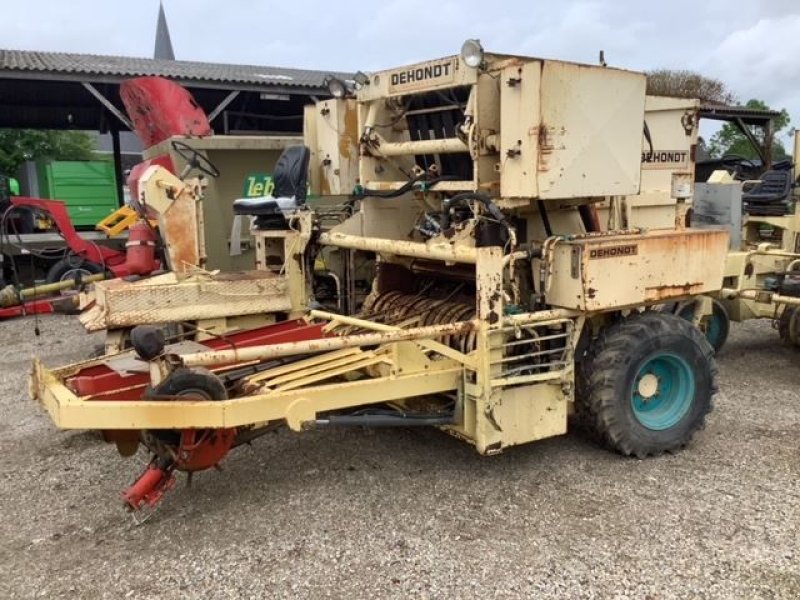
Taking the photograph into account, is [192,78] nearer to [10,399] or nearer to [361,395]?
[10,399]

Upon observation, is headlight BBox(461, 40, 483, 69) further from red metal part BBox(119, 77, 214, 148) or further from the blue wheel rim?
red metal part BBox(119, 77, 214, 148)

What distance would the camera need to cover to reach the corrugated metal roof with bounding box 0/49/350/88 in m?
11.6

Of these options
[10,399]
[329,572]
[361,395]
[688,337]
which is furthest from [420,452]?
[10,399]

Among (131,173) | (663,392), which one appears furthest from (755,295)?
(131,173)

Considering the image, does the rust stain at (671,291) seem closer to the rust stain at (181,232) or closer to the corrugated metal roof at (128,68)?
the rust stain at (181,232)

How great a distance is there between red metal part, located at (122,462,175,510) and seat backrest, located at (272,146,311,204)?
2.21m

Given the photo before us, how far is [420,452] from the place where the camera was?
4.49 meters

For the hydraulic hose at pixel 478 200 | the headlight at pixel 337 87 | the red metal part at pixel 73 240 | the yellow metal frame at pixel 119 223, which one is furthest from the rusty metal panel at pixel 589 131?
the yellow metal frame at pixel 119 223

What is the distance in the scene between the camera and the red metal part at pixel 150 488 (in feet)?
11.0

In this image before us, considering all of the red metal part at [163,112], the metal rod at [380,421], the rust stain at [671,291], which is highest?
the red metal part at [163,112]

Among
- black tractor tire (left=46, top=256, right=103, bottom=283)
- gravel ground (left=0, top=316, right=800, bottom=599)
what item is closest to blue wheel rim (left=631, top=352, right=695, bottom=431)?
gravel ground (left=0, top=316, right=800, bottom=599)

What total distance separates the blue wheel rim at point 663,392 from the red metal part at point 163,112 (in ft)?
19.4

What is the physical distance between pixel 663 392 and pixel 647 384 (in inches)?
7.0

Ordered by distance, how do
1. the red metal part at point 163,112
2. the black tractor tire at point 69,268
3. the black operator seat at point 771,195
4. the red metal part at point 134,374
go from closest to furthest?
the red metal part at point 134,374 < the black operator seat at point 771,195 < the red metal part at point 163,112 < the black tractor tire at point 69,268
